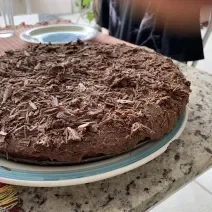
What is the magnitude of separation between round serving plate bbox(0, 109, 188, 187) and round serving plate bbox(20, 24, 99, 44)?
683mm

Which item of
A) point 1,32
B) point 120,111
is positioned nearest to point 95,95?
point 120,111

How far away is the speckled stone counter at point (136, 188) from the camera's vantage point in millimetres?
466

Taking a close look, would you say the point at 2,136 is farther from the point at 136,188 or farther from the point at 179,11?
the point at 179,11

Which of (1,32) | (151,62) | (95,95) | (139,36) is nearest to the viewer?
(95,95)

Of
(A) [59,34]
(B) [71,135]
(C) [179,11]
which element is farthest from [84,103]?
(C) [179,11]

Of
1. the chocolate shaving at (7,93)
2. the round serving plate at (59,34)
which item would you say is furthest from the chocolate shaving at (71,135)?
the round serving plate at (59,34)

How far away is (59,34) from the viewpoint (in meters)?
1.17

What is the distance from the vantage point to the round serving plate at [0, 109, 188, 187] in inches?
17.3

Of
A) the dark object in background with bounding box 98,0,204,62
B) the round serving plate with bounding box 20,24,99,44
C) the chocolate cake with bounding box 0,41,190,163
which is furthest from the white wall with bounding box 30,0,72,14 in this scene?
the chocolate cake with bounding box 0,41,190,163

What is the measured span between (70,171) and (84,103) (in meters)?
0.14

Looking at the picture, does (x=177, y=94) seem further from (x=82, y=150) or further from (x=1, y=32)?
(x=1, y=32)

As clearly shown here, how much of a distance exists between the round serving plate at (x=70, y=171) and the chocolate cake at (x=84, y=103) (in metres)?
0.02

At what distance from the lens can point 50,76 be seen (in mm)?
664

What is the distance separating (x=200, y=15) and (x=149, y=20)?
8.2 inches
